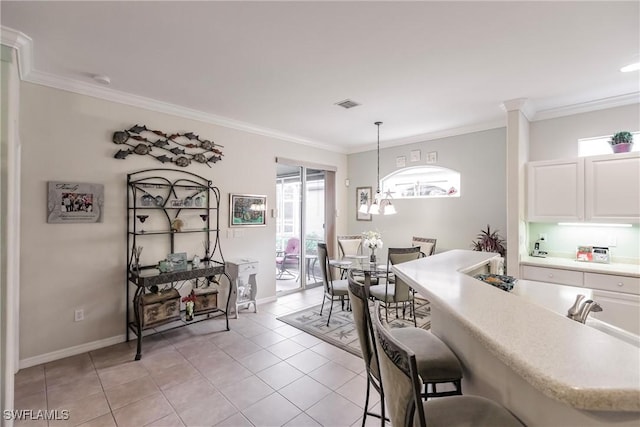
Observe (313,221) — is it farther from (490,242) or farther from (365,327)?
(365,327)

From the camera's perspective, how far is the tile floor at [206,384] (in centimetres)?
212

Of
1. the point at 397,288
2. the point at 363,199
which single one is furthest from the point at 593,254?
the point at 363,199

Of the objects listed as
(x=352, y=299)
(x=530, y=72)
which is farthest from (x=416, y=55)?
(x=352, y=299)

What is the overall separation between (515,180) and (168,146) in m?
4.19

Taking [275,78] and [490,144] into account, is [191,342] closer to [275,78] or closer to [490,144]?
[275,78]

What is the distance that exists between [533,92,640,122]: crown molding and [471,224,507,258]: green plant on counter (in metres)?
1.59

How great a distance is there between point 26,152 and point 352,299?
10.7 ft

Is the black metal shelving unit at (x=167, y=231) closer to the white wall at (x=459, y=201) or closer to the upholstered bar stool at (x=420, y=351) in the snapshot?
the upholstered bar stool at (x=420, y=351)

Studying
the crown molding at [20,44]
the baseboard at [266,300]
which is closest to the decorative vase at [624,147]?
the baseboard at [266,300]

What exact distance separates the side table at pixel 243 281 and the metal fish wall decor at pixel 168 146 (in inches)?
56.3

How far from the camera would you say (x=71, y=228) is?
→ 2.96 meters

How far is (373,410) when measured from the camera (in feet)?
7.21

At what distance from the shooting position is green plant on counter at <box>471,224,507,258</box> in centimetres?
395

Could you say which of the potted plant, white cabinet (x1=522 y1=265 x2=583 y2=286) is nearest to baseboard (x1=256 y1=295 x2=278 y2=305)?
white cabinet (x1=522 y1=265 x2=583 y2=286)
